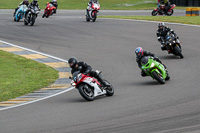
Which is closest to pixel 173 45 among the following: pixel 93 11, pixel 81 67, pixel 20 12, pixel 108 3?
pixel 81 67

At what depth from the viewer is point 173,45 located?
20.0m

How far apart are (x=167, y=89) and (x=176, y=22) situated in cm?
1995

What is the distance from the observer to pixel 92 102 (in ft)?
41.2

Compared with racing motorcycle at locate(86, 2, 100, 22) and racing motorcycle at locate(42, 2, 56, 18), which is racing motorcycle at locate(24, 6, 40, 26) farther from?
racing motorcycle at locate(42, 2, 56, 18)

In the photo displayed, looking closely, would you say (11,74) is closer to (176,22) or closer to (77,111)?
(77,111)

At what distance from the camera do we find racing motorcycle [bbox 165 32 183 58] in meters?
19.9

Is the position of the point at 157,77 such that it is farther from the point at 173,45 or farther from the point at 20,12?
the point at 20,12

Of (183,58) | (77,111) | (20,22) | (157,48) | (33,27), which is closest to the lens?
(77,111)

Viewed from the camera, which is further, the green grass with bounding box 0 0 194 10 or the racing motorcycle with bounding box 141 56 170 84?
the green grass with bounding box 0 0 194 10

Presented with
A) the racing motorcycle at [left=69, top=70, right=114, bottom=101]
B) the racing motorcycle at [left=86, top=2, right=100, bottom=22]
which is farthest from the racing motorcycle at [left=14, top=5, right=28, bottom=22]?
the racing motorcycle at [left=69, top=70, right=114, bottom=101]

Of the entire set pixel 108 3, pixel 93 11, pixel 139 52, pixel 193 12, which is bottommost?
pixel 108 3

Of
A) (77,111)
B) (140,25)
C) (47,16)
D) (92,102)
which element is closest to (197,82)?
(92,102)

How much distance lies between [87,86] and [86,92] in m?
0.19

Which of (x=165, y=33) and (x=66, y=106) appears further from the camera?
(x=165, y=33)
